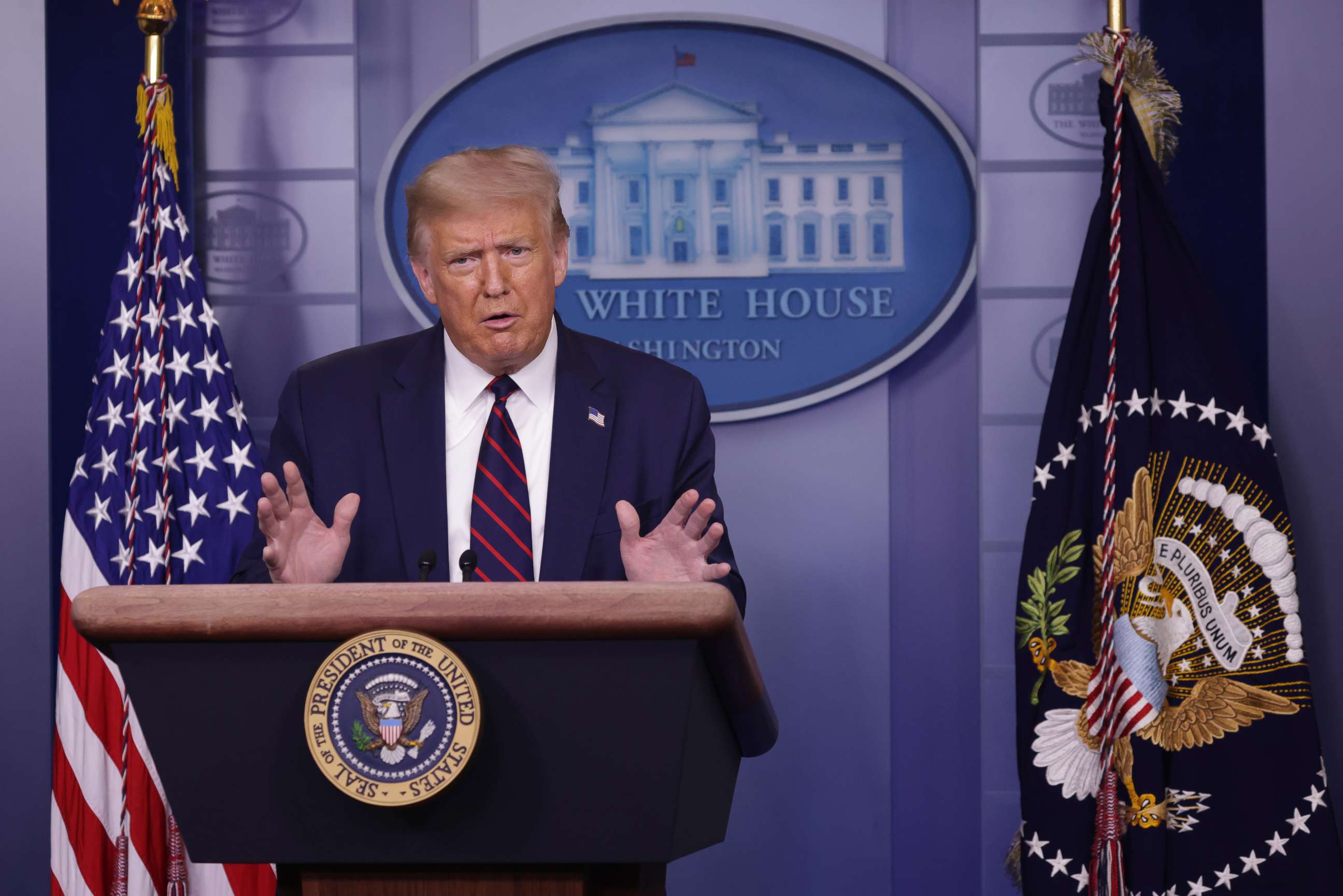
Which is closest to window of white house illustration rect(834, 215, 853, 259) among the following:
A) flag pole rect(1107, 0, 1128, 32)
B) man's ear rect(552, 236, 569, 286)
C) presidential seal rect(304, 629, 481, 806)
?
flag pole rect(1107, 0, 1128, 32)

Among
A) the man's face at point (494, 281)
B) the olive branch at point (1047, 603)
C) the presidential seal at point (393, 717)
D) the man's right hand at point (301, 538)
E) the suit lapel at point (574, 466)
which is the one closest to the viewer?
the presidential seal at point (393, 717)

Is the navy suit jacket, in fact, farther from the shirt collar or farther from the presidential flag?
the presidential flag

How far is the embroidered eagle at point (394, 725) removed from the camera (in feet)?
3.54

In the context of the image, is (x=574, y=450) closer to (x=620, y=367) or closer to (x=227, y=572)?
(x=620, y=367)

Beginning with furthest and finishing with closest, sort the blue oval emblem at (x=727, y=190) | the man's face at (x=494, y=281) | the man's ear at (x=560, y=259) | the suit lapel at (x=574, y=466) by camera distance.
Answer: the blue oval emblem at (x=727, y=190)
the man's ear at (x=560, y=259)
the man's face at (x=494, y=281)
the suit lapel at (x=574, y=466)

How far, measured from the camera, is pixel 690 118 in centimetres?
301

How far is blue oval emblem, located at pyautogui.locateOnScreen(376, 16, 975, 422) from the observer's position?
9.77 feet

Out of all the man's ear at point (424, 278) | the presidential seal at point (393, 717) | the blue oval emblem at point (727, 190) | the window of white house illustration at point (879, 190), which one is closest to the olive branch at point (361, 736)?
the presidential seal at point (393, 717)

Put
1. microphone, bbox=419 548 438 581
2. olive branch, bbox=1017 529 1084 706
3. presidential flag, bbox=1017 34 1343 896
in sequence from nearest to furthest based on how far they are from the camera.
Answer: microphone, bbox=419 548 438 581 → presidential flag, bbox=1017 34 1343 896 → olive branch, bbox=1017 529 1084 706

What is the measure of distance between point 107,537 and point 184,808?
1722 mm

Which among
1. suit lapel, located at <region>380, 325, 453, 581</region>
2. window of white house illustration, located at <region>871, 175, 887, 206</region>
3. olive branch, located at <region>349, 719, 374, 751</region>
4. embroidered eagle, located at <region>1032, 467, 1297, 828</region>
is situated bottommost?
embroidered eagle, located at <region>1032, 467, 1297, 828</region>

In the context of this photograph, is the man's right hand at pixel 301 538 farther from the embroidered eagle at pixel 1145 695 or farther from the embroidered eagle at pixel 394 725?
the embroidered eagle at pixel 1145 695

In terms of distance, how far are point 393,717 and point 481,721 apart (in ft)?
0.24

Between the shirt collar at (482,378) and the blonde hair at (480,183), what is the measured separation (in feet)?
0.63
